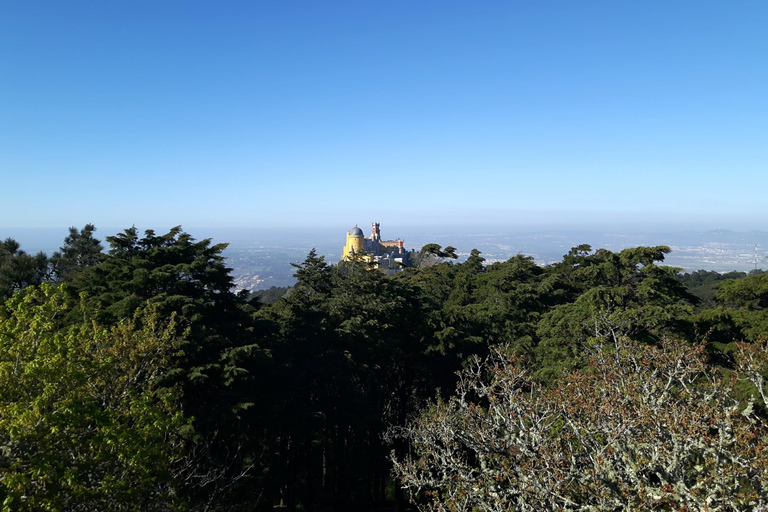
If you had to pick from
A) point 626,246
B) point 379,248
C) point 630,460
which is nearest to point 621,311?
point 630,460

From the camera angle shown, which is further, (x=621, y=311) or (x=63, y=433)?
(x=621, y=311)

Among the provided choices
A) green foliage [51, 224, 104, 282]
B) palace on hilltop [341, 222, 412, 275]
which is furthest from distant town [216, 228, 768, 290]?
green foliage [51, 224, 104, 282]

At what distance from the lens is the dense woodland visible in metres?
5.65

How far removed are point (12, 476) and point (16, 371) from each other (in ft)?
4.84

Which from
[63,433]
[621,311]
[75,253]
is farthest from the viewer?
[75,253]

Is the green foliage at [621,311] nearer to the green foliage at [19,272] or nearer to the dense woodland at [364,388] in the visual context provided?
the dense woodland at [364,388]

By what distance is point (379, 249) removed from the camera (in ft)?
269

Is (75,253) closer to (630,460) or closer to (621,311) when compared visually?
(621,311)

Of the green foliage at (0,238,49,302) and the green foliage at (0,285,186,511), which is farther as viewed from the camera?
the green foliage at (0,238,49,302)

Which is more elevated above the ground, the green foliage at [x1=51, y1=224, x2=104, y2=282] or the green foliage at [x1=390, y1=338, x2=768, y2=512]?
the green foliage at [x1=51, y1=224, x2=104, y2=282]

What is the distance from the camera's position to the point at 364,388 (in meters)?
17.1

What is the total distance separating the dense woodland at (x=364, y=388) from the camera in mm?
5648

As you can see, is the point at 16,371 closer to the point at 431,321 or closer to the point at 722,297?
the point at 431,321

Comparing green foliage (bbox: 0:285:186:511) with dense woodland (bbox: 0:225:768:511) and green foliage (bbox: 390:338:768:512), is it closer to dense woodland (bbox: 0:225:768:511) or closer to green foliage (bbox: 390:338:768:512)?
dense woodland (bbox: 0:225:768:511)
